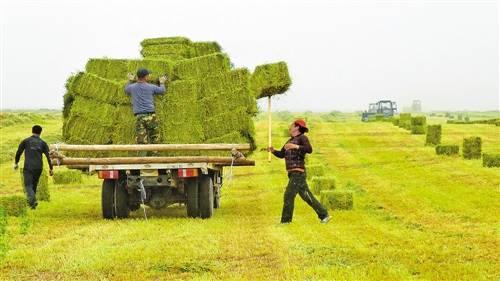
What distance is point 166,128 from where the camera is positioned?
20.7 m

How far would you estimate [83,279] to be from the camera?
11742mm

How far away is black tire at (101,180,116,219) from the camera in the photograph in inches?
795

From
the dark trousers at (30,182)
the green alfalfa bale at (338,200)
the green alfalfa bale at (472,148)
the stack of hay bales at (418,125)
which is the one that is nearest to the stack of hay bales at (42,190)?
the dark trousers at (30,182)

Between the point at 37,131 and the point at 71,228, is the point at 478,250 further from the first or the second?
the point at 37,131

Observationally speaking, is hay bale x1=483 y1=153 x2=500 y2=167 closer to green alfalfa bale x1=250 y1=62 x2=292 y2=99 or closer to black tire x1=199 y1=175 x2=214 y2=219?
green alfalfa bale x1=250 y1=62 x2=292 y2=99

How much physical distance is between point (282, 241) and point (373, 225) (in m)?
3.51

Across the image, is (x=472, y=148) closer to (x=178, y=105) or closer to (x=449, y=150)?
(x=449, y=150)

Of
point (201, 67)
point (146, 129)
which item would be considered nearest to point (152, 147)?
point (146, 129)

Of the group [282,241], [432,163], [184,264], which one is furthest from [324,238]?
[432,163]

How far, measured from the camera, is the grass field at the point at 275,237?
12.3 metres

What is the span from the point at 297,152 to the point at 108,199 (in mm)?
4403

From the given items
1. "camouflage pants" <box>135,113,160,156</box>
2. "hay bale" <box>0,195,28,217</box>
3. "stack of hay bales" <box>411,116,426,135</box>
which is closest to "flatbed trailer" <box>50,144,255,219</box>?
"camouflage pants" <box>135,113,160,156</box>

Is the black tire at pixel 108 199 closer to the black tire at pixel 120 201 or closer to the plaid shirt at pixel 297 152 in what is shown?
the black tire at pixel 120 201

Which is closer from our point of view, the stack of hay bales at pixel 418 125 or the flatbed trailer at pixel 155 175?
the flatbed trailer at pixel 155 175
